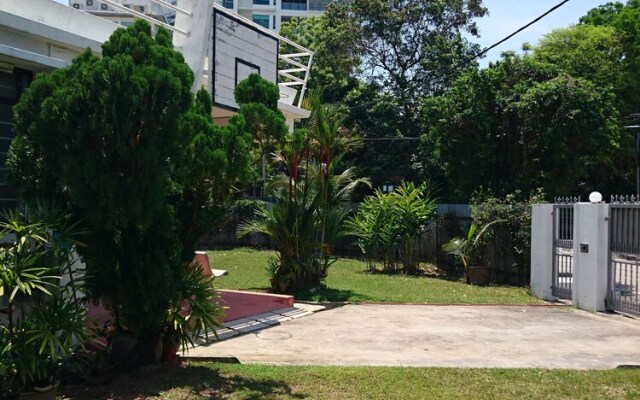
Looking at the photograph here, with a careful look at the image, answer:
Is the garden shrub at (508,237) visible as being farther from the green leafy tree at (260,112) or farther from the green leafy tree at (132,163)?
the green leafy tree at (132,163)

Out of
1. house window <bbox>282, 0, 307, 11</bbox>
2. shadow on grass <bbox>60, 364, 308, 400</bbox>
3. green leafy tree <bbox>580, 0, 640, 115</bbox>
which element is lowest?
shadow on grass <bbox>60, 364, 308, 400</bbox>

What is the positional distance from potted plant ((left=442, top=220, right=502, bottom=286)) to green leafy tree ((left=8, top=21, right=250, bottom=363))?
11247 mm

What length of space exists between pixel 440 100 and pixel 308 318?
14.3 meters

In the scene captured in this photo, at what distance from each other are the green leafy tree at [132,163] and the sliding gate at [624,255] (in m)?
7.67

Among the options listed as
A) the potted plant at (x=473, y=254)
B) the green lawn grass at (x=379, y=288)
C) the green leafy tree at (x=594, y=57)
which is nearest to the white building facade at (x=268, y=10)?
the green leafy tree at (x=594, y=57)

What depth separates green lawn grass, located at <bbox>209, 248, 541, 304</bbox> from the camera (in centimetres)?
1313

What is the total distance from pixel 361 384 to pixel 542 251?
343 inches

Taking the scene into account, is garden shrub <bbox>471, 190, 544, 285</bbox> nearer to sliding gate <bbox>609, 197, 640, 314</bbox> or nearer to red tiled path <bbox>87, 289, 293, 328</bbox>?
sliding gate <bbox>609, 197, 640, 314</bbox>

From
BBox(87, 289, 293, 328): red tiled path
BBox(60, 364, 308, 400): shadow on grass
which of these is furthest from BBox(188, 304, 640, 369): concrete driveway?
BBox(60, 364, 308, 400): shadow on grass

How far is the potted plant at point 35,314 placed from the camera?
5316mm

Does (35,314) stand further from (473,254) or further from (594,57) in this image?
(594,57)

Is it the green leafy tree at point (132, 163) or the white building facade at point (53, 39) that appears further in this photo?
the white building facade at point (53, 39)

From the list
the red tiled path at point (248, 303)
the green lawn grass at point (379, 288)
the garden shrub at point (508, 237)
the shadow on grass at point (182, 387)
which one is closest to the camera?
the shadow on grass at point (182, 387)

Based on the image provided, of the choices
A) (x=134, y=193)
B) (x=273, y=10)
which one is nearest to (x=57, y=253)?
(x=134, y=193)
